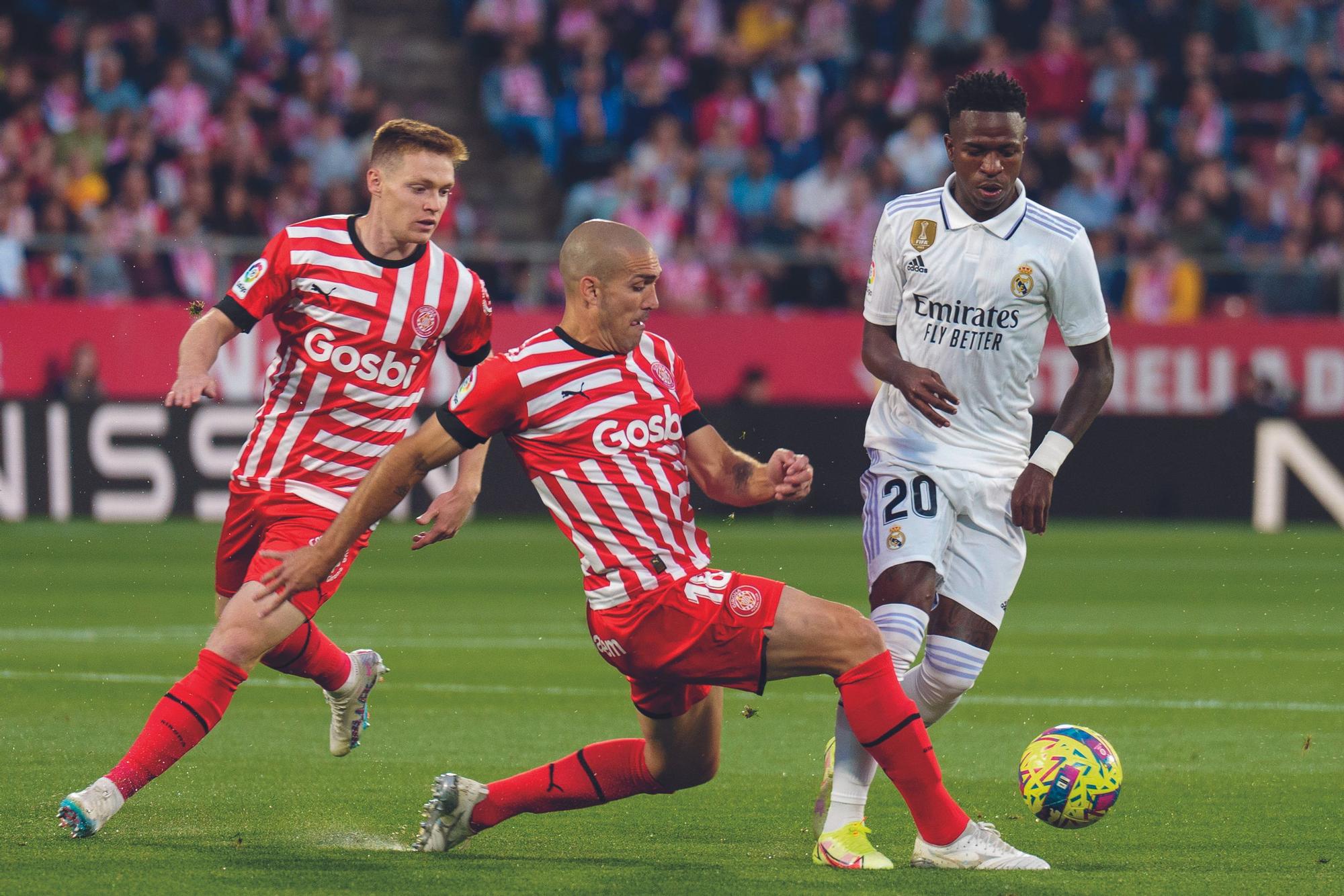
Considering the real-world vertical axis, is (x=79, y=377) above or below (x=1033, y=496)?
below

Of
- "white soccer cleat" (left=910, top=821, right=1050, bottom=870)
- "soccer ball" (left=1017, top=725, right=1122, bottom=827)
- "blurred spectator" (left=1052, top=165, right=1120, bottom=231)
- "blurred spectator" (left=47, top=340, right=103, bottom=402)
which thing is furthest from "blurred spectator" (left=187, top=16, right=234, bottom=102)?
"white soccer cleat" (left=910, top=821, right=1050, bottom=870)

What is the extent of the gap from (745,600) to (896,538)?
3.14ft

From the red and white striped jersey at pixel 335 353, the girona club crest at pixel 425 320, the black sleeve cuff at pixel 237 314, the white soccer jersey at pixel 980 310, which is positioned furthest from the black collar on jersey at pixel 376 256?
the white soccer jersey at pixel 980 310

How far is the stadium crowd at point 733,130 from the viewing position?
60.4 feet

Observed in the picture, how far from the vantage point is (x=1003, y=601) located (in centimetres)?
623

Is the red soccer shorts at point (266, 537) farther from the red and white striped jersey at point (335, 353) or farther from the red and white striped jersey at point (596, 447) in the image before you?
the red and white striped jersey at point (596, 447)

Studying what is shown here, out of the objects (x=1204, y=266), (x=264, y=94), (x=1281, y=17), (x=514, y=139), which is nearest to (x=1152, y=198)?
(x=1204, y=266)

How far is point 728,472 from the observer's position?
552 cm

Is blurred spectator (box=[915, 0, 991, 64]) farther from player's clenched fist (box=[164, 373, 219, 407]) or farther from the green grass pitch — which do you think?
player's clenched fist (box=[164, 373, 219, 407])

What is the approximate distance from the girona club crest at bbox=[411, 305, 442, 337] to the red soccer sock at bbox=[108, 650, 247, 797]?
4.34 feet

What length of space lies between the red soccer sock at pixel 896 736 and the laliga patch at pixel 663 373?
943mm

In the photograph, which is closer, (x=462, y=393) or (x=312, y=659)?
(x=462, y=393)

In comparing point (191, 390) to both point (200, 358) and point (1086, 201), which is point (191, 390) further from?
point (1086, 201)

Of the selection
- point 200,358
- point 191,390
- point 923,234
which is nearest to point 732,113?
point 923,234
